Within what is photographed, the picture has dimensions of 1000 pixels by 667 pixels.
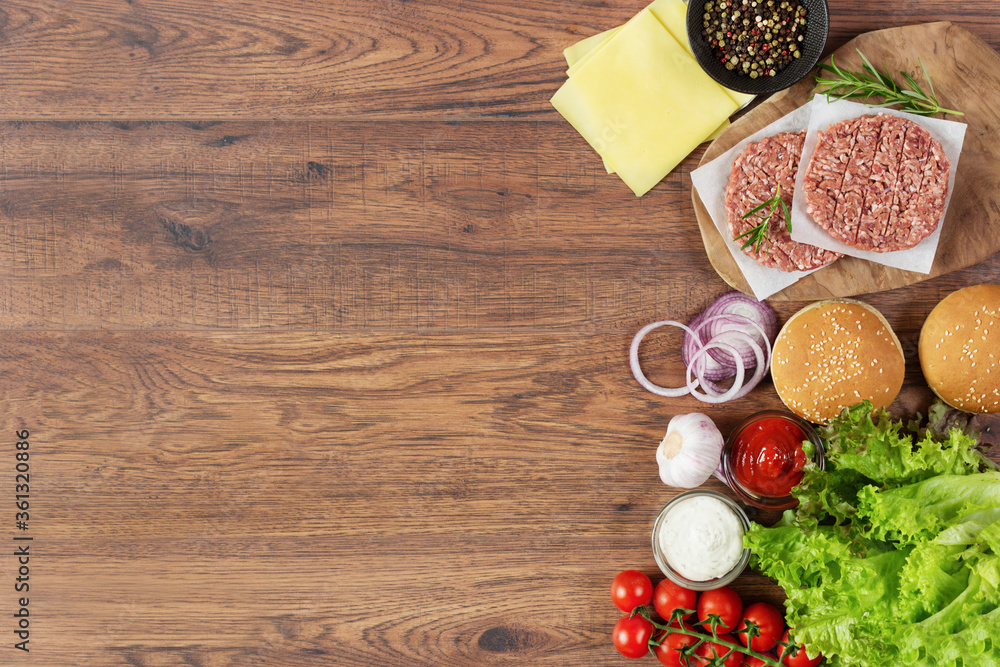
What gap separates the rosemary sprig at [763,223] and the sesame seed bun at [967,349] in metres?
0.48

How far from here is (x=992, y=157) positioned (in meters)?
1.69

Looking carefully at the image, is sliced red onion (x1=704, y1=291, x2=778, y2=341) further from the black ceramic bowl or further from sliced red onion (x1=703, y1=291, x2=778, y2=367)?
the black ceramic bowl

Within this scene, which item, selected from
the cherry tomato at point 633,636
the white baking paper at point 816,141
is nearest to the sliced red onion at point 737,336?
the white baking paper at point 816,141

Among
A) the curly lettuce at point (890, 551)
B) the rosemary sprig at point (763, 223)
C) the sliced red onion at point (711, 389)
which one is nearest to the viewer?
the curly lettuce at point (890, 551)

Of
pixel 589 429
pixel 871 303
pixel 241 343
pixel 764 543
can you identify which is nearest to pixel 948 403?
pixel 871 303

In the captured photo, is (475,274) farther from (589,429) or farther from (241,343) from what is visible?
(241,343)

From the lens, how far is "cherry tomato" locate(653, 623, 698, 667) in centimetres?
172

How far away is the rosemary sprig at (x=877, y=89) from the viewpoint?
163cm

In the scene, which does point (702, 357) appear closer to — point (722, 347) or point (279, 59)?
point (722, 347)

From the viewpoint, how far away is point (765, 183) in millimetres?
1655

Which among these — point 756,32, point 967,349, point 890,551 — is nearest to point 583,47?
point 756,32

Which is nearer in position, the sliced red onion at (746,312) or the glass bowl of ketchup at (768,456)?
the glass bowl of ketchup at (768,456)

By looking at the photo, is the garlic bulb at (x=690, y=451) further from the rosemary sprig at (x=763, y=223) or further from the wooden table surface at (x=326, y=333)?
the rosemary sprig at (x=763, y=223)

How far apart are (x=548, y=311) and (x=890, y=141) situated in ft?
3.18
